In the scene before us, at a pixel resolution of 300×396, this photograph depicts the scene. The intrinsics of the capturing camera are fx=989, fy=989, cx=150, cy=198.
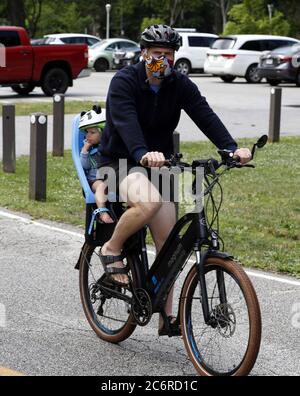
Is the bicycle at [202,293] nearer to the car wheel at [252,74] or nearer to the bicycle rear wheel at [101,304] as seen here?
the bicycle rear wheel at [101,304]

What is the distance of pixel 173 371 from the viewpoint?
5.42 meters

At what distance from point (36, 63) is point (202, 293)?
21696 millimetres

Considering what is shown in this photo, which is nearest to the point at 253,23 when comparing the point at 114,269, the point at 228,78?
the point at 228,78

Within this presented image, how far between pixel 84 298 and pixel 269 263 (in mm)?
2520

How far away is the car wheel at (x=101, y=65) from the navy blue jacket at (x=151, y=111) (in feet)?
128

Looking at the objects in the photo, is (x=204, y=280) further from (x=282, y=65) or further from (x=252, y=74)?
(x=252, y=74)

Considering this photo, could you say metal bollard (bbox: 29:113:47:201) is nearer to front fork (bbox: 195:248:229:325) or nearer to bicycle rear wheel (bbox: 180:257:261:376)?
bicycle rear wheel (bbox: 180:257:261:376)

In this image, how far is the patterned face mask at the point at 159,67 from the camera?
543 centimetres

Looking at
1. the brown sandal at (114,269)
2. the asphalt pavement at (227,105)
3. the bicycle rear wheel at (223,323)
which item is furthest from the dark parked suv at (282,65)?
the bicycle rear wheel at (223,323)

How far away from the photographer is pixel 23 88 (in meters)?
27.7

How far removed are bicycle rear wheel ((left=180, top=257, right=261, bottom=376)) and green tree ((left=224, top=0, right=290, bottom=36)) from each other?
52345 millimetres

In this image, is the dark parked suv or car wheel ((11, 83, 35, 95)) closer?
car wheel ((11, 83, 35, 95))

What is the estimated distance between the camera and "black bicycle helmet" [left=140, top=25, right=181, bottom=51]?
5441 mm

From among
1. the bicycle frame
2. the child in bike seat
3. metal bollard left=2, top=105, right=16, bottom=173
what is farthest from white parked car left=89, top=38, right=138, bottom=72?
the bicycle frame
